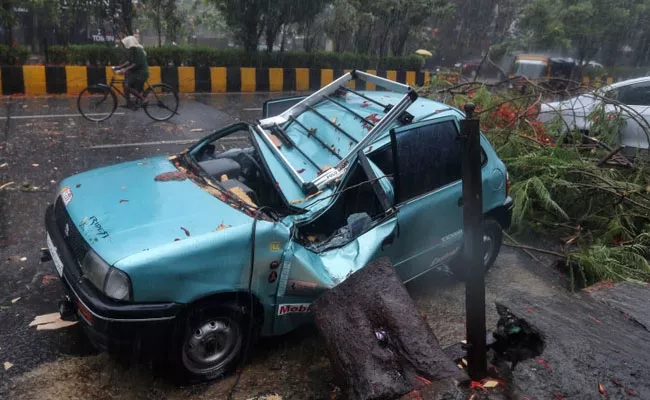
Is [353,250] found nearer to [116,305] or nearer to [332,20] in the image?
[116,305]

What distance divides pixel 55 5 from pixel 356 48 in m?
10.3

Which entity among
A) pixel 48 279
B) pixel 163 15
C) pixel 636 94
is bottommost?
pixel 48 279

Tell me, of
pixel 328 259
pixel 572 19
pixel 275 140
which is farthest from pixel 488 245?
pixel 572 19

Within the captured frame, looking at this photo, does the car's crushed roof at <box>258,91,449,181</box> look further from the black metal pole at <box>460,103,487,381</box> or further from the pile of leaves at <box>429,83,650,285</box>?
the pile of leaves at <box>429,83,650,285</box>

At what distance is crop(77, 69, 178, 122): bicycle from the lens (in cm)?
992

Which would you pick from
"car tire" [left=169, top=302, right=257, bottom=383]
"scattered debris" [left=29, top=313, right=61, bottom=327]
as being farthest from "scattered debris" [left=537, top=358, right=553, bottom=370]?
"scattered debris" [left=29, top=313, right=61, bottom=327]

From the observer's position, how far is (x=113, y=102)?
33.8ft

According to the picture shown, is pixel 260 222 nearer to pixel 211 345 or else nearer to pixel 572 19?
pixel 211 345

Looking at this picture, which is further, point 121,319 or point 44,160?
point 44,160

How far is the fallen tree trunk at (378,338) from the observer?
8.74 ft

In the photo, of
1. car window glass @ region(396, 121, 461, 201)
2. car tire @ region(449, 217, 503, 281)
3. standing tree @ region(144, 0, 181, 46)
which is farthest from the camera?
standing tree @ region(144, 0, 181, 46)

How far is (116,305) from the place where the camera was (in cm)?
291

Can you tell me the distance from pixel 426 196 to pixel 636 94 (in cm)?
613

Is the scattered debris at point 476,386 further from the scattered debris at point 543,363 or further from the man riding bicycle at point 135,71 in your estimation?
the man riding bicycle at point 135,71
